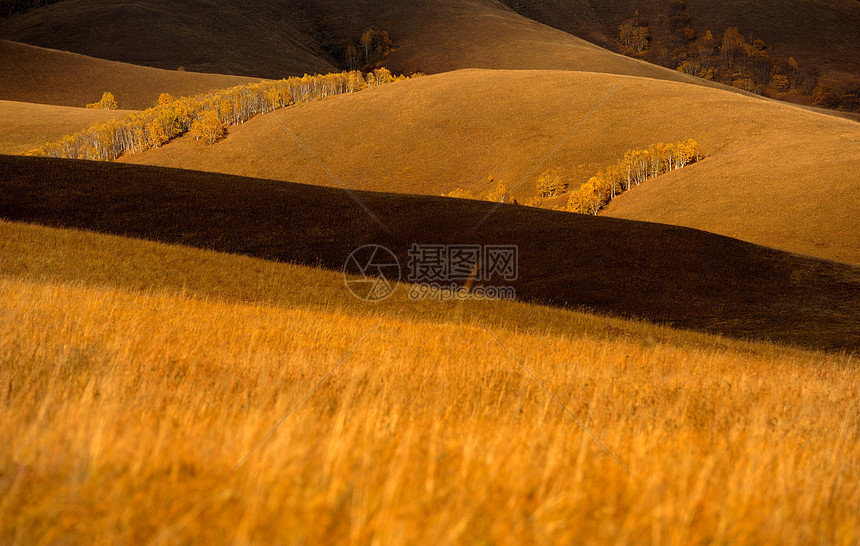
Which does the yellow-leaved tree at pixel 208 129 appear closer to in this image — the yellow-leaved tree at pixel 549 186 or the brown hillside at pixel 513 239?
the yellow-leaved tree at pixel 549 186

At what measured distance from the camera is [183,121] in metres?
135

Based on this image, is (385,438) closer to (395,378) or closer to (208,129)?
(395,378)

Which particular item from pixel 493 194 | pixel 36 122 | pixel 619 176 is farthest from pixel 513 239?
pixel 36 122

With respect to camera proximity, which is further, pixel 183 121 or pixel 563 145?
pixel 183 121

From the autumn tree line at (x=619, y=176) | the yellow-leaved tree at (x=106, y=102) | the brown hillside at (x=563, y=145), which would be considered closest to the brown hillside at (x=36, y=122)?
the brown hillside at (x=563, y=145)

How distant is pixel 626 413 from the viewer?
822cm

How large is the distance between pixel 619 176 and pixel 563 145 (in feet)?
55.3

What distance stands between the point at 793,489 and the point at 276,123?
13524 centimetres

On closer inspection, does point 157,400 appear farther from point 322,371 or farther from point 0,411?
point 322,371

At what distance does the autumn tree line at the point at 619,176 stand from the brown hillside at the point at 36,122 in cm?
8744

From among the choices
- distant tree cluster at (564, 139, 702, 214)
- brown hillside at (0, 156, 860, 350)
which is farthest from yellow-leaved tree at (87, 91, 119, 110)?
brown hillside at (0, 156, 860, 350)

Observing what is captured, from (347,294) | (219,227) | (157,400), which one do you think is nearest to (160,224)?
(219,227)

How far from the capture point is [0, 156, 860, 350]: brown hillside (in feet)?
98.3

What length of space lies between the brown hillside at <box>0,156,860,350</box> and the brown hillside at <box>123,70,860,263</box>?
37.3 m
